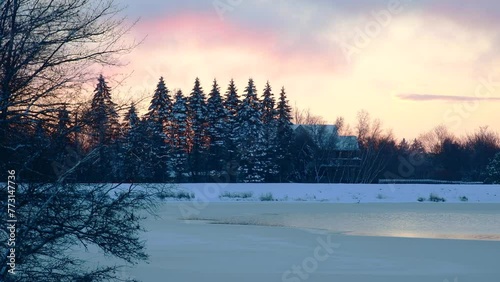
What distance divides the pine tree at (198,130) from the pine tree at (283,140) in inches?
229

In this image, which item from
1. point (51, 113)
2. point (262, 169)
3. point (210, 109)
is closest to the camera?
point (51, 113)

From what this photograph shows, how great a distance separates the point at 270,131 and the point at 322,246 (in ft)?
116

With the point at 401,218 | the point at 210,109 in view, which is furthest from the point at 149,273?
the point at 210,109

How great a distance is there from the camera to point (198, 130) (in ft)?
163

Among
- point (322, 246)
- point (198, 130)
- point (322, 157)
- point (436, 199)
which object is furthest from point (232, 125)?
point (322, 246)

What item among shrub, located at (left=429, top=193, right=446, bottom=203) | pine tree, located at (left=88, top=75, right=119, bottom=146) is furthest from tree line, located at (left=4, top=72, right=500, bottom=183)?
shrub, located at (left=429, top=193, right=446, bottom=203)

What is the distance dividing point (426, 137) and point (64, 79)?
355ft

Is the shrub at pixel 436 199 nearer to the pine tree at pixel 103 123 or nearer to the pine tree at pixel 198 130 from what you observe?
the pine tree at pixel 198 130

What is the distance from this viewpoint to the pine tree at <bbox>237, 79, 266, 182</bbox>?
47875mm

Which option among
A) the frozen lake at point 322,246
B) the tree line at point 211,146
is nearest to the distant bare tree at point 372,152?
the tree line at point 211,146

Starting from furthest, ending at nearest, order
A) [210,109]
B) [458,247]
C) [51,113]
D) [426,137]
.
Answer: [426,137]
[210,109]
[458,247]
[51,113]

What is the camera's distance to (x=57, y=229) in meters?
6.75

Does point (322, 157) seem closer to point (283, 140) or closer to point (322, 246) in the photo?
point (283, 140)

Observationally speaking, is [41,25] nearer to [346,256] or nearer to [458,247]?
[346,256]
